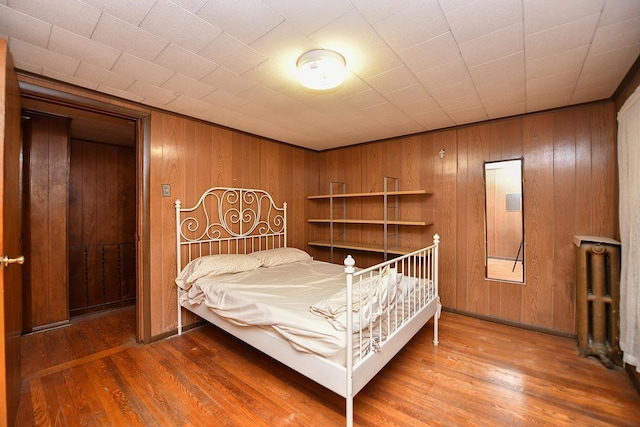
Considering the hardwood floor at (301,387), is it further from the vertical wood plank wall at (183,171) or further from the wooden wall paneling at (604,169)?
the wooden wall paneling at (604,169)

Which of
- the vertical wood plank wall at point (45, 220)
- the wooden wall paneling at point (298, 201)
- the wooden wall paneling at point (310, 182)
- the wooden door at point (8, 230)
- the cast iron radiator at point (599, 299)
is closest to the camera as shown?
the wooden door at point (8, 230)

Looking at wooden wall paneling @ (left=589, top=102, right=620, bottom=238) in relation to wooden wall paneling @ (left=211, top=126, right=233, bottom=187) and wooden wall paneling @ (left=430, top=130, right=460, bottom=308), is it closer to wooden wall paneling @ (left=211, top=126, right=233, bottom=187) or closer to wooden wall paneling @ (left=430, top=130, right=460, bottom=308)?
wooden wall paneling @ (left=430, top=130, right=460, bottom=308)

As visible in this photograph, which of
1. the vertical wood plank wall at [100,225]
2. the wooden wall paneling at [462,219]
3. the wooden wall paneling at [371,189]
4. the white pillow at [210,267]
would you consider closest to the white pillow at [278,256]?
the white pillow at [210,267]

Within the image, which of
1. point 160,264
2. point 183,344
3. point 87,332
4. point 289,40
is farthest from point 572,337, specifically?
point 87,332

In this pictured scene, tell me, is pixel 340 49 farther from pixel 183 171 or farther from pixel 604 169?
pixel 604 169

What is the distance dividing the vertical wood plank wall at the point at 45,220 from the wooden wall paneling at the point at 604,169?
5.49 metres

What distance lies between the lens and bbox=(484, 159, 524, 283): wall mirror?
2971 mm

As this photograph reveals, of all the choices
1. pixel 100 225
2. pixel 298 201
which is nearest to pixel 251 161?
pixel 298 201

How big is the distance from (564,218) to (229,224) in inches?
142

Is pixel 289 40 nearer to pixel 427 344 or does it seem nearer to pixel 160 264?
pixel 160 264

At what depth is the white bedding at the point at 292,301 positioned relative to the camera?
1.61 metres

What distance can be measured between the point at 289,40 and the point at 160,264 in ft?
7.79

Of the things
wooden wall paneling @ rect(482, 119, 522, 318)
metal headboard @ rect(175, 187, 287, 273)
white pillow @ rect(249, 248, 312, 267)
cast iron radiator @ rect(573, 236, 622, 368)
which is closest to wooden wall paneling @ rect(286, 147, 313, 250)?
metal headboard @ rect(175, 187, 287, 273)

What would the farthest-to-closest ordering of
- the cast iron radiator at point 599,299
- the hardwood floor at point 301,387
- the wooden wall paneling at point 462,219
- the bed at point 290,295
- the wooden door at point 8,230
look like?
1. the wooden wall paneling at point 462,219
2. the cast iron radiator at point 599,299
3. the hardwood floor at point 301,387
4. the bed at point 290,295
5. the wooden door at point 8,230
